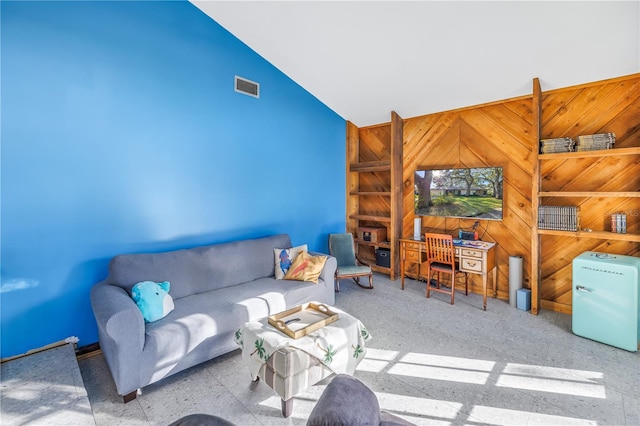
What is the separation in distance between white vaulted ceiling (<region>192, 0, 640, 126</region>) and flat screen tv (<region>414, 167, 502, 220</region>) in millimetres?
921

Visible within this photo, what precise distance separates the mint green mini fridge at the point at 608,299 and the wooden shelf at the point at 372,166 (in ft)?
8.50

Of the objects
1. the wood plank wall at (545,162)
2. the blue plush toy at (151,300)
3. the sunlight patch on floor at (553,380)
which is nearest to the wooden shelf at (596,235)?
the wood plank wall at (545,162)

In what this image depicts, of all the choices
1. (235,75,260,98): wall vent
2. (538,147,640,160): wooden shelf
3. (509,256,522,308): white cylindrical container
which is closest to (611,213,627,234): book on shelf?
(538,147,640,160): wooden shelf

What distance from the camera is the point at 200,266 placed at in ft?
9.91

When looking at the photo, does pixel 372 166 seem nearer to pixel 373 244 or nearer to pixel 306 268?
pixel 373 244


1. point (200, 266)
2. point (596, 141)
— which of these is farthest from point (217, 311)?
point (596, 141)

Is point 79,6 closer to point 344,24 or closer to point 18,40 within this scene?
point 18,40

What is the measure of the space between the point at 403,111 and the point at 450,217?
5.63 feet

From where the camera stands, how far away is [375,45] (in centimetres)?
336

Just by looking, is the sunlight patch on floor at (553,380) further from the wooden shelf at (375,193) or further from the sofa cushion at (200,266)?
the wooden shelf at (375,193)

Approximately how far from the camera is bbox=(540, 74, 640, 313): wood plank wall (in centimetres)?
303

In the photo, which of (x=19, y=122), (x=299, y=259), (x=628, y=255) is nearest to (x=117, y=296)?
(x=19, y=122)

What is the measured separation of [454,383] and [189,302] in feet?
7.51

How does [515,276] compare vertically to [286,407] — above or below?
above
